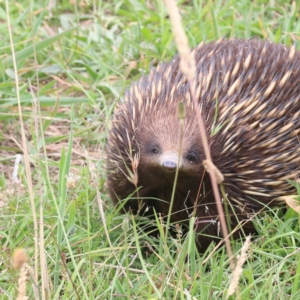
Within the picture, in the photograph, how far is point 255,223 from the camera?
2377 mm

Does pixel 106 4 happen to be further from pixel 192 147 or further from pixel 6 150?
pixel 192 147

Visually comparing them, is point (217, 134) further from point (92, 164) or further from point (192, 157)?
point (92, 164)

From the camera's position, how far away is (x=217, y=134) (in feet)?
7.73

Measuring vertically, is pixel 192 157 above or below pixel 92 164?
above

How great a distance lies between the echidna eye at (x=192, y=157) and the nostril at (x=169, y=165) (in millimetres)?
213

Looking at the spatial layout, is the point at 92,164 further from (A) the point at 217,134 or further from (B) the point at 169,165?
(B) the point at 169,165

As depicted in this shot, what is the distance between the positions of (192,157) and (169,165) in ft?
0.84

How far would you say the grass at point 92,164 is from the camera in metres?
1.97

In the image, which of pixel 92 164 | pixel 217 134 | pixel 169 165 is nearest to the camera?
pixel 169 165

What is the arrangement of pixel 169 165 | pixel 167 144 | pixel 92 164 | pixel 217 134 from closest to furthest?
pixel 169 165, pixel 167 144, pixel 217 134, pixel 92 164

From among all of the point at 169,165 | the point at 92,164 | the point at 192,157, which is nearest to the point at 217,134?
the point at 192,157

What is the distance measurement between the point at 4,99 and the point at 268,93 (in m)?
1.27

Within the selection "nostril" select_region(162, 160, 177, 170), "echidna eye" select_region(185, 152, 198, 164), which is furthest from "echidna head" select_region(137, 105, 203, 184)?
"nostril" select_region(162, 160, 177, 170)

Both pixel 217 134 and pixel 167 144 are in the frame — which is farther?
pixel 217 134
